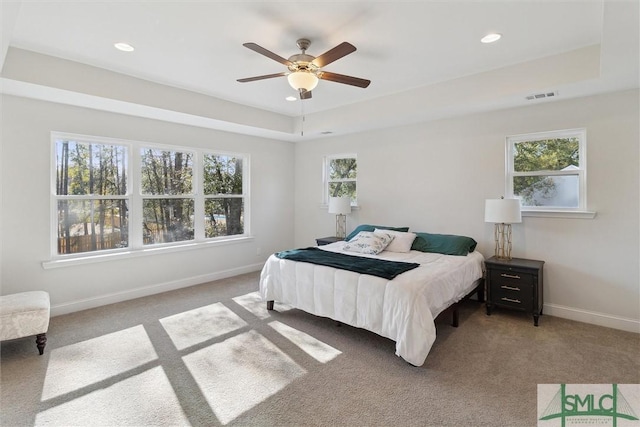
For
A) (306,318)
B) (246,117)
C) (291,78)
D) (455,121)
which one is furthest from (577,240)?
(246,117)

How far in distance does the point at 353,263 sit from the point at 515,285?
184 centimetres

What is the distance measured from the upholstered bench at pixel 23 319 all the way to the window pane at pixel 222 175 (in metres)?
2.76

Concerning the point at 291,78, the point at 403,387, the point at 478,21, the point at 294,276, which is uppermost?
the point at 478,21

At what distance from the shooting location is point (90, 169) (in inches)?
159

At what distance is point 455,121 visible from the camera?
14.6 feet

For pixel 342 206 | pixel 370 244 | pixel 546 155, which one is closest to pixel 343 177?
pixel 342 206

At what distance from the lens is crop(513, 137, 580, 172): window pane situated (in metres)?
3.70

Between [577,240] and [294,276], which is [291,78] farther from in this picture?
[577,240]

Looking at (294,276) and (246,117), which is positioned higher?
(246,117)

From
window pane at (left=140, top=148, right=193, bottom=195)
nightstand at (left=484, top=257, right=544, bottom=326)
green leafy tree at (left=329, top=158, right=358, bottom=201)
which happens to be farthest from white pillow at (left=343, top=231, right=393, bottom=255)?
window pane at (left=140, top=148, right=193, bottom=195)

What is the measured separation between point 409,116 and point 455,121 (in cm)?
65

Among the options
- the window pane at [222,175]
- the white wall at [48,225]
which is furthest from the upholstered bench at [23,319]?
the window pane at [222,175]

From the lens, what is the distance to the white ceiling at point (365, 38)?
2338mm

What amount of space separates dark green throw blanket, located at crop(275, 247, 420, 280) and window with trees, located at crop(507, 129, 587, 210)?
187 cm
